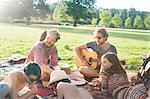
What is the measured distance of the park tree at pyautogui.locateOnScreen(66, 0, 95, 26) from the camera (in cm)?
4916

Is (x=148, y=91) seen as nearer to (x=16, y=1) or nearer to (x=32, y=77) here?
(x=32, y=77)

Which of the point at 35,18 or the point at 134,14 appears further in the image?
the point at 134,14

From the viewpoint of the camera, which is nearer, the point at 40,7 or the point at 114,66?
the point at 114,66

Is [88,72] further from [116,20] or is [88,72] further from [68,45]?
[116,20]

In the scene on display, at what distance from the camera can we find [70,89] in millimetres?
4320

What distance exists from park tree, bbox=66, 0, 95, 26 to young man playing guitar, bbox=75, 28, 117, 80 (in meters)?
40.8

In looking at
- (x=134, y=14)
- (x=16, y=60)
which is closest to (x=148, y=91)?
(x=16, y=60)

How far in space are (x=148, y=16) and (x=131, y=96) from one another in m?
40.0

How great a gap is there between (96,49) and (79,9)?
Result: 44.0 metres

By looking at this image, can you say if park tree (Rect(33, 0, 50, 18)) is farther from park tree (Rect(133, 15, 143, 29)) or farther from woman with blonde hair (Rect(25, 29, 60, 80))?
woman with blonde hair (Rect(25, 29, 60, 80))

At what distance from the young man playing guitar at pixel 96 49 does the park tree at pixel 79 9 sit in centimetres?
4081

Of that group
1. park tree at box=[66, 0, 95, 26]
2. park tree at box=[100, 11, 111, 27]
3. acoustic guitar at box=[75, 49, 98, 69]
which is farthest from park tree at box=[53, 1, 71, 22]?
acoustic guitar at box=[75, 49, 98, 69]

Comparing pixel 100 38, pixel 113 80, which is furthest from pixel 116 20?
pixel 113 80

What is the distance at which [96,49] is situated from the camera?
6.56 m
